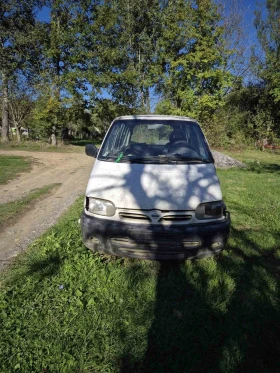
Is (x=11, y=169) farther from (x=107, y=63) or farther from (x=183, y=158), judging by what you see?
(x=107, y=63)

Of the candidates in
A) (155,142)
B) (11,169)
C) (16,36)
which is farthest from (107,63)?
(155,142)

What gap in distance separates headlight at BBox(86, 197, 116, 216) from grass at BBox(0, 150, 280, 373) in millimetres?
710

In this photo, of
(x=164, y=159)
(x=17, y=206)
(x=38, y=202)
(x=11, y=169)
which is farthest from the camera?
(x=11, y=169)

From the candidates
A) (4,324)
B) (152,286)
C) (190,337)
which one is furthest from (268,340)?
(4,324)

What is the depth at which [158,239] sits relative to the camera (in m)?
Result: 2.67

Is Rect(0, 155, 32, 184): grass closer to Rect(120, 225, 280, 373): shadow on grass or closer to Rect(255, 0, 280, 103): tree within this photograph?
Rect(120, 225, 280, 373): shadow on grass

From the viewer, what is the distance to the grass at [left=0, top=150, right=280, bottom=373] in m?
2.00

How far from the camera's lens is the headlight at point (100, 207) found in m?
2.81

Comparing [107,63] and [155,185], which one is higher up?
[107,63]

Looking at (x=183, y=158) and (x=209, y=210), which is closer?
(x=209, y=210)

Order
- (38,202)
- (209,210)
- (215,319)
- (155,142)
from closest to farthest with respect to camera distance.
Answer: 1. (215,319)
2. (209,210)
3. (155,142)
4. (38,202)

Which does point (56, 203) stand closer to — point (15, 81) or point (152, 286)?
point (152, 286)

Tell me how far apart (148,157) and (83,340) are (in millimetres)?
2272

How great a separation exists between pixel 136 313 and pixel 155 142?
261 centimetres
